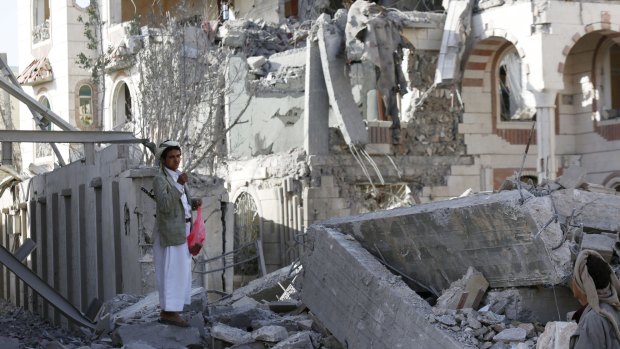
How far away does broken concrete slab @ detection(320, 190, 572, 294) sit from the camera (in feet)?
25.9

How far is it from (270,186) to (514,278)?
17082 millimetres

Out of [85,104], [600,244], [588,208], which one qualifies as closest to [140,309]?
[588,208]

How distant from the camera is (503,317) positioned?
26.5ft

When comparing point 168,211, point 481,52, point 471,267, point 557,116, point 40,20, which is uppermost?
point 40,20

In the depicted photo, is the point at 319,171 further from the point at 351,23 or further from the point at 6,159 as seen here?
the point at 6,159

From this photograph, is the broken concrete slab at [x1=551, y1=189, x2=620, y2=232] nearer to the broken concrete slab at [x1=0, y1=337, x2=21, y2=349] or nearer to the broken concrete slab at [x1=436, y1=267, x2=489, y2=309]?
the broken concrete slab at [x1=436, y1=267, x2=489, y2=309]

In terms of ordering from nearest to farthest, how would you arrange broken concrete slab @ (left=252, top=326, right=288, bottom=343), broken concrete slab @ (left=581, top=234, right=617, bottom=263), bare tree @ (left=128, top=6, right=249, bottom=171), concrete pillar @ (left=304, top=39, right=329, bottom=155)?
broken concrete slab @ (left=581, top=234, right=617, bottom=263) → broken concrete slab @ (left=252, top=326, right=288, bottom=343) → concrete pillar @ (left=304, top=39, right=329, bottom=155) → bare tree @ (left=128, top=6, right=249, bottom=171)

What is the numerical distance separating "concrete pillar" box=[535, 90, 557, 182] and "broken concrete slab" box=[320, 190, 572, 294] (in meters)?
14.9

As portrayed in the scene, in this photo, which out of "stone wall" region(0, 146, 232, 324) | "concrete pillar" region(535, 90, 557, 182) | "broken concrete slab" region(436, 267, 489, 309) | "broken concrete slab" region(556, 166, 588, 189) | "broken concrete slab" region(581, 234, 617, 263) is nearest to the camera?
"broken concrete slab" region(581, 234, 617, 263)

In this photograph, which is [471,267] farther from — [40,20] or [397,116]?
[40,20]

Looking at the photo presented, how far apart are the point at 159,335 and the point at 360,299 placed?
1669mm

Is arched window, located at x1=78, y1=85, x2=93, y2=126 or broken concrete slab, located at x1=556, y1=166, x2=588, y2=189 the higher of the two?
arched window, located at x1=78, y1=85, x2=93, y2=126

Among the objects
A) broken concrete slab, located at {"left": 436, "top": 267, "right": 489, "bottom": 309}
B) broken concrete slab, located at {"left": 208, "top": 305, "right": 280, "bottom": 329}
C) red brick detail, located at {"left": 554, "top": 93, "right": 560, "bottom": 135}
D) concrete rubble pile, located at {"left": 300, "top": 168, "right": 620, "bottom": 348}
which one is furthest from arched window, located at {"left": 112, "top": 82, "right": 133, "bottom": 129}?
broken concrete slab, located at {"left": 436, "top": 267, "right": 489, "bottom": 309}

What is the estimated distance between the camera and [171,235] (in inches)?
380
